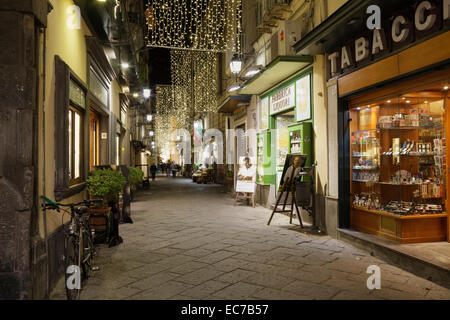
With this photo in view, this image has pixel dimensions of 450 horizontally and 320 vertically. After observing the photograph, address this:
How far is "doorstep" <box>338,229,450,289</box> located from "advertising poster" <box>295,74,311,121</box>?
3.34 metres

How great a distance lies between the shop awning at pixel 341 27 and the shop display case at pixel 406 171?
147cm

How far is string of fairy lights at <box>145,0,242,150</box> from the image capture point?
12.3 m

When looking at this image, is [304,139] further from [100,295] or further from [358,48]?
[100,295]

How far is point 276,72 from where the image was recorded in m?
8.95

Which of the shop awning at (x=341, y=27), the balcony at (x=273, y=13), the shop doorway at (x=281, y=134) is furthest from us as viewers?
the shop doorway at (x=281, y=134)

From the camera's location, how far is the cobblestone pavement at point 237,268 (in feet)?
12.8

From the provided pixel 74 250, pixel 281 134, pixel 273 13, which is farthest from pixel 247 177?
pixel 74 250

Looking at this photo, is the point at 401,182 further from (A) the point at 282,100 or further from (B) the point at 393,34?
(A) the point at 282,100

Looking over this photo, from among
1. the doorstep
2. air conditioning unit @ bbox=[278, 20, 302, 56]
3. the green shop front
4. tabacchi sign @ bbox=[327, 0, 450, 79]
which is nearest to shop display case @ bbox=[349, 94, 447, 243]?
the doorstep

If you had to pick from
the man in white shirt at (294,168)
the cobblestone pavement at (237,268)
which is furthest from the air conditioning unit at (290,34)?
the cobblestone pavement at (237,268)

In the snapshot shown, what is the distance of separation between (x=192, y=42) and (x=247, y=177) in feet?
22.5

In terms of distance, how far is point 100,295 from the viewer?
12.7ft

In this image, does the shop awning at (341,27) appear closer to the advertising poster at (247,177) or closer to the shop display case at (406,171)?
the shop display case at (406,171)

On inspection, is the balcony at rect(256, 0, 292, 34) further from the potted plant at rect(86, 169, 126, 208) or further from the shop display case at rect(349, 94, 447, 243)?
the potted plant at rect(86, 169, 126, 208)
